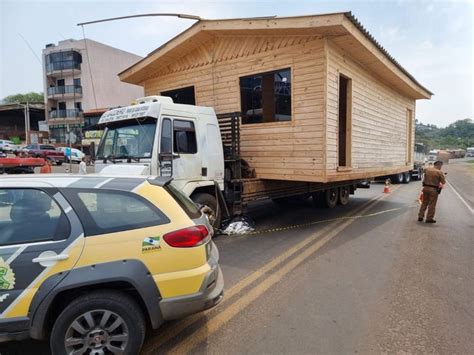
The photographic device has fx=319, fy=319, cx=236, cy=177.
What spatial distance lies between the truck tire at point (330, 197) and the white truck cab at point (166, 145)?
4869 millimetres

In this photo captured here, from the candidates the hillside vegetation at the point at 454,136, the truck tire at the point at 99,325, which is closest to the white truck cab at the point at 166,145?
the truck tire at the point at 99,325

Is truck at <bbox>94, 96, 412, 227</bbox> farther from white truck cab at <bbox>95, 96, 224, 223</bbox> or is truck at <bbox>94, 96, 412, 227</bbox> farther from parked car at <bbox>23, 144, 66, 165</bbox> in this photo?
parked car at <bbox>23, 144, 66, 165</bbox>

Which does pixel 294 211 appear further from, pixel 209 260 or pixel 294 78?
pixel 209 260

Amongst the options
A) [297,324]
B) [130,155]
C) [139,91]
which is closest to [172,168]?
[130,155]

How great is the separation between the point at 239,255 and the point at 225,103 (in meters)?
4.70

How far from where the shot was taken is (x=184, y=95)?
1004 cm

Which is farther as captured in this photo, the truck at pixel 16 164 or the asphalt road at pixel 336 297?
the truck at pixel 16 164

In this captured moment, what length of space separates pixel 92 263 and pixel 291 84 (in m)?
6.36

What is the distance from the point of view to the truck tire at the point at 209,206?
6.37 meters

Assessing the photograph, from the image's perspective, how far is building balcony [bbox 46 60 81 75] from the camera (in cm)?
4531

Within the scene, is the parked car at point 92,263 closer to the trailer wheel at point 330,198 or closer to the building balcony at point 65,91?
the trailer wheel at point 330,198

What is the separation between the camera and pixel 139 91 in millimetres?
48594

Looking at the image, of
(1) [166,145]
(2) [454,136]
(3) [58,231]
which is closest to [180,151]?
(1) [166,145]

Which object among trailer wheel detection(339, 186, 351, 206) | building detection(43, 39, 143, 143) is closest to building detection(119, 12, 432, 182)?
trailer wheel detection(339, 186, 351, 206)
